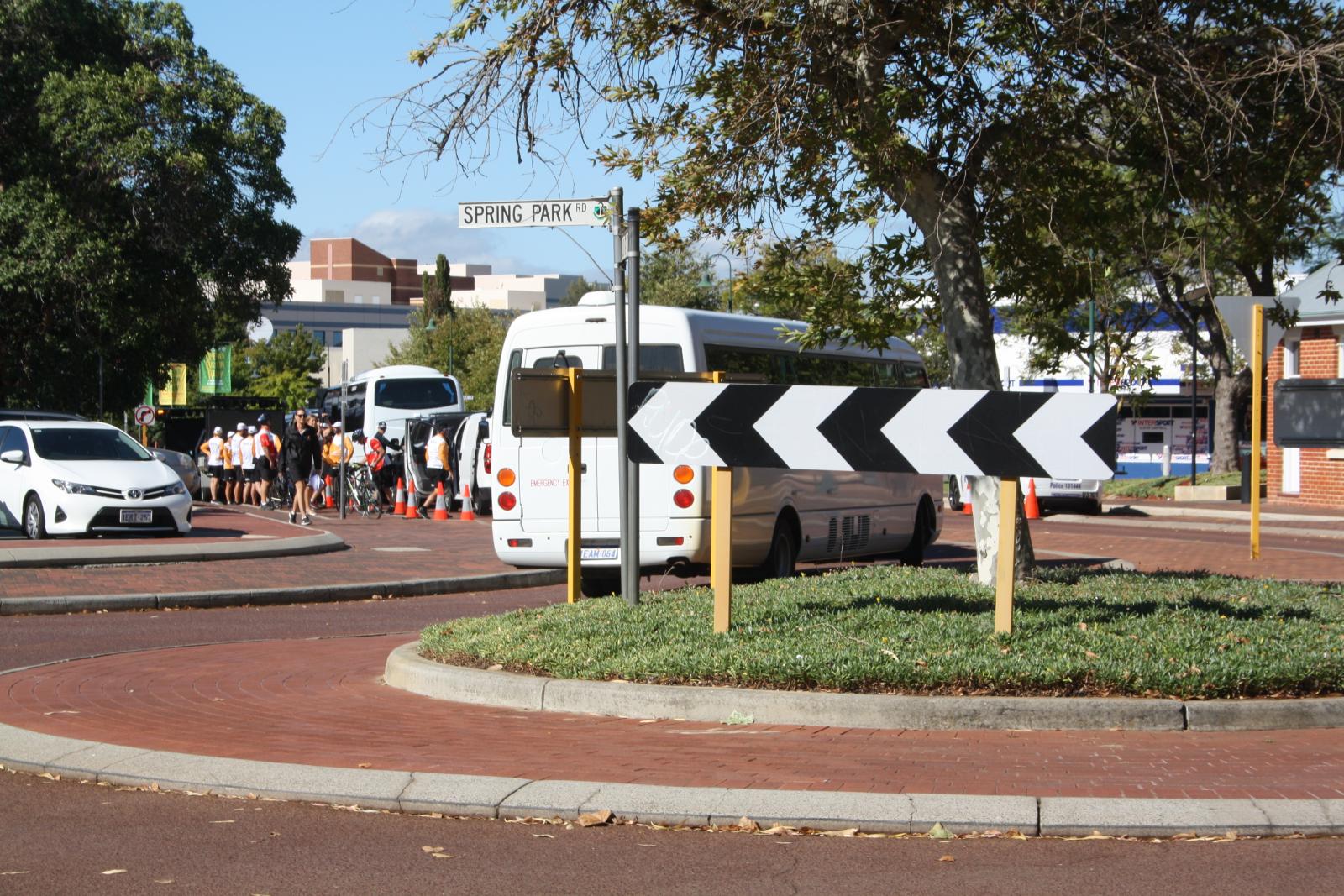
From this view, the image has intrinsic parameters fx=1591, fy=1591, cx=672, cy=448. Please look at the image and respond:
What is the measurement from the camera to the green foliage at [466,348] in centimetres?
8750

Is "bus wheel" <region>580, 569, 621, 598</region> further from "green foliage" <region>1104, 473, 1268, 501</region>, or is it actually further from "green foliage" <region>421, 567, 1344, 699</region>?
"green foliage" <region>1104, 473, 1268, 501</region>

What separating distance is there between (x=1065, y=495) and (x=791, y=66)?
22175mm

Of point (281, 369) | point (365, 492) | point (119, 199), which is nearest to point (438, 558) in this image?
point (365, 492)

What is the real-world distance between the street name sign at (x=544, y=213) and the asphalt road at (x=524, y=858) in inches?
A: 210

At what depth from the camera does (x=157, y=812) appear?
649cm

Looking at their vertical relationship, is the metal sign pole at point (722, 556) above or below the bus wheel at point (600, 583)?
above

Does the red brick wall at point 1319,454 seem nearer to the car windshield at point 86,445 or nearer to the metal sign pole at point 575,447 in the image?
the car windshield at point 86,445

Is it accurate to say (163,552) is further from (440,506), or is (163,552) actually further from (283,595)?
(440,506)

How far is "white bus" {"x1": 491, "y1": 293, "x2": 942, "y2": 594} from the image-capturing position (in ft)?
49.9

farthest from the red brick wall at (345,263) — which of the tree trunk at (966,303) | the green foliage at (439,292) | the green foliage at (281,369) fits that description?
the tree trunk at (966,303)


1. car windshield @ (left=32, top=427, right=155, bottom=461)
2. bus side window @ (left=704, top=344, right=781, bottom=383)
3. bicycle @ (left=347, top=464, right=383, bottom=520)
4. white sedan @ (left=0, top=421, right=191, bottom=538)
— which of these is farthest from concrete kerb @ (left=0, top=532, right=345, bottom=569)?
bicycle @ (left=347, top=464, right=383, bottom=520)

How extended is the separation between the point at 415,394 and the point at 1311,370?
22.5 metres

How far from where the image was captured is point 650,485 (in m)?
15.2

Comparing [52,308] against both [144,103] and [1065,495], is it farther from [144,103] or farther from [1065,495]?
[1065,495]
